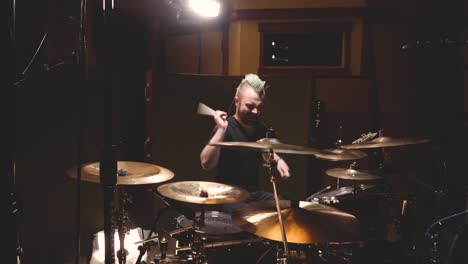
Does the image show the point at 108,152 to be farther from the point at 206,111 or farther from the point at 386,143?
the point at 386,143

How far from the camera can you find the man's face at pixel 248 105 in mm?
3715

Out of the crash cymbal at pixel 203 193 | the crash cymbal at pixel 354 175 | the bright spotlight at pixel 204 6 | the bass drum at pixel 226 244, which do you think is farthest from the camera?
the bright spotlight at pixel 204 6

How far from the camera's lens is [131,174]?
2762mm

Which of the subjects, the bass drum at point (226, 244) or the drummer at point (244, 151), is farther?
the drummer at point (244, 151)

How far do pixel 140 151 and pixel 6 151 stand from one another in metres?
4.54

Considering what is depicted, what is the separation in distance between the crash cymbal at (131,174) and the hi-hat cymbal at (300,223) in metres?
0.69

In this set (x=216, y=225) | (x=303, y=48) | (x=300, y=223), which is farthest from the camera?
(x=303, y=48)

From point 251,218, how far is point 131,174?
98 centimetres

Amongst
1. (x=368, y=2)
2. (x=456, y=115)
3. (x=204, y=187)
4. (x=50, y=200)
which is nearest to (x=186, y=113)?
(x=50, y=200)

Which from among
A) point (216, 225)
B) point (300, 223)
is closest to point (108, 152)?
point (300, 223)

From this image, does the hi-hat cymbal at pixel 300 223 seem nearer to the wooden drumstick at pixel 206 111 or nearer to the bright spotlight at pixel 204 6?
the wooden drumstick at pixel 206 111

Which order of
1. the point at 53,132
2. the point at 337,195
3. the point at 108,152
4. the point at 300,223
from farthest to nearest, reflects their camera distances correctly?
the point at 53,132
the point at 337,195
the point at 300,223
the point at 108,152

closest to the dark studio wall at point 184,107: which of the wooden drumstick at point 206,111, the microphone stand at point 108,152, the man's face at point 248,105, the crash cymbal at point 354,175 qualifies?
the crash cymbal at point 354,175

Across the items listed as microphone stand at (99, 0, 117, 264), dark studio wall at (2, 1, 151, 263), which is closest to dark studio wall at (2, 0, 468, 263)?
dark studio wall at (2, 1, 151, 263)
